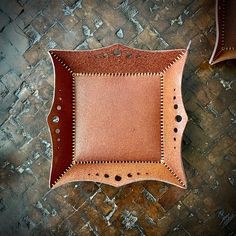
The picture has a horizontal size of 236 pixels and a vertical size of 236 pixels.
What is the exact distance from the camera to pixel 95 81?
2.33m

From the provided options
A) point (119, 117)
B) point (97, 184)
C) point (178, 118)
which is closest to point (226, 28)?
point (178, 118)

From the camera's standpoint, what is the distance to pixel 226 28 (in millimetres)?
2461

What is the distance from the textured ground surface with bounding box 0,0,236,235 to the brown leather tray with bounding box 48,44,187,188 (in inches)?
19.2

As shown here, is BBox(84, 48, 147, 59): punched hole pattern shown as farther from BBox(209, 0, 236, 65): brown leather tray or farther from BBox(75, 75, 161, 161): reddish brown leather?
BBox(209, 0, 236, 65): brown leather tray

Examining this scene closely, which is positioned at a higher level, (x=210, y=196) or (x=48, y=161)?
(x=48, y=161)

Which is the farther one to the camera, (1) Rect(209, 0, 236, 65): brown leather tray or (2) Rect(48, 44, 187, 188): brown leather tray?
(1) Rect(209, 0, 236, 65): brown leather tray

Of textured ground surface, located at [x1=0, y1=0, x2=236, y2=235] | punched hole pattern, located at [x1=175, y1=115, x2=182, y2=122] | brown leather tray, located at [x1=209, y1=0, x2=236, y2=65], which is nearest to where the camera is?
punched hole pattern, located at [x1=175, y1=115, x2=182, y2=122]

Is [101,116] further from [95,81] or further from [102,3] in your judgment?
[102,3]

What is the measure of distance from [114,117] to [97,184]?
0.72 m

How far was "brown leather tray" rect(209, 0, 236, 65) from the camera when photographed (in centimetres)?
243

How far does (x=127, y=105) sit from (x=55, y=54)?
551 mm

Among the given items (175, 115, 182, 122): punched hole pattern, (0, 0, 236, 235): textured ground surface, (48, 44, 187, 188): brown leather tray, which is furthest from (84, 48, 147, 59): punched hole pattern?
(0, 0, 236, 235): textured ground surface

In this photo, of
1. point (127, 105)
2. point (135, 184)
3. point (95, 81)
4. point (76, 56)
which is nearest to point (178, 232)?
point (135, 184)

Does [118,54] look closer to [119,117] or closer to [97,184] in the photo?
[119,117]
